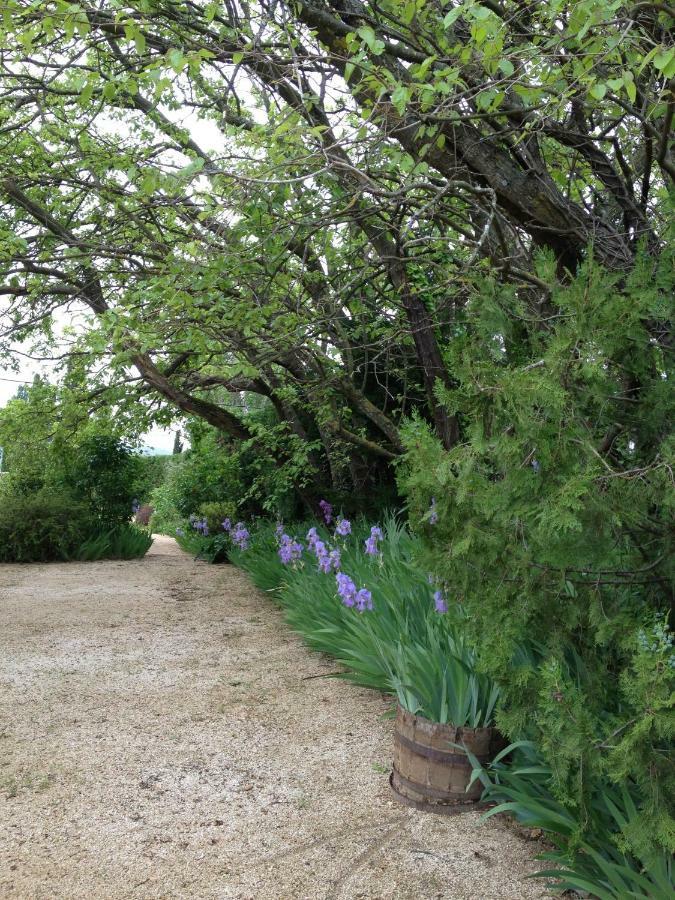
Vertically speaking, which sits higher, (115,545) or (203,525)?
(203,525)

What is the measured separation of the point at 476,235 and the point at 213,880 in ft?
12.5

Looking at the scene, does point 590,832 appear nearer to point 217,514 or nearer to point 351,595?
point 351,595

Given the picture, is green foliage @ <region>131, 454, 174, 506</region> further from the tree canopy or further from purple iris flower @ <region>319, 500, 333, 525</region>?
purple iris flower @ <region>319, 500, 333, 525</region>

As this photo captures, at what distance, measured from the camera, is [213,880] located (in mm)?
2549

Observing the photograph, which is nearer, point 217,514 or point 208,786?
point 208,786

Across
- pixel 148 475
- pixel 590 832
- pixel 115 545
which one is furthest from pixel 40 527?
pixel 590 832

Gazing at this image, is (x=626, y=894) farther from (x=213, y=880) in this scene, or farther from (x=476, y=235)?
(x=476, y=235)

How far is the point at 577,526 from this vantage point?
2.01 m

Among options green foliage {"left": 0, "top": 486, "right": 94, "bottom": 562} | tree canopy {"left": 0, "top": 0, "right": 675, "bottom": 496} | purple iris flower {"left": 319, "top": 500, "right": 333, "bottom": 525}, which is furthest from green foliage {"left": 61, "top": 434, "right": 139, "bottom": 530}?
purple iris flower {"left": 319, "top": 500, "right": 333, "bottom": 525}

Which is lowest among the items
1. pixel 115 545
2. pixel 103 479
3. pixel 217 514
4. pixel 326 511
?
pixel 115 545

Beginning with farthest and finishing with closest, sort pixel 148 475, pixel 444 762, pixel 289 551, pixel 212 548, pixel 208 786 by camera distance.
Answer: pixel 148 475, pixel 212 548, pixel 289 551, pixel 208 786, pixel 444 762

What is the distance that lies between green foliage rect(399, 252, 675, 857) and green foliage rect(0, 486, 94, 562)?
8.77 metres

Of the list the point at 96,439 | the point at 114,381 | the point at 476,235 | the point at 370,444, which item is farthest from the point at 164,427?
the point at 476,235

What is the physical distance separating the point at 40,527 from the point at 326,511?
4.68 m
